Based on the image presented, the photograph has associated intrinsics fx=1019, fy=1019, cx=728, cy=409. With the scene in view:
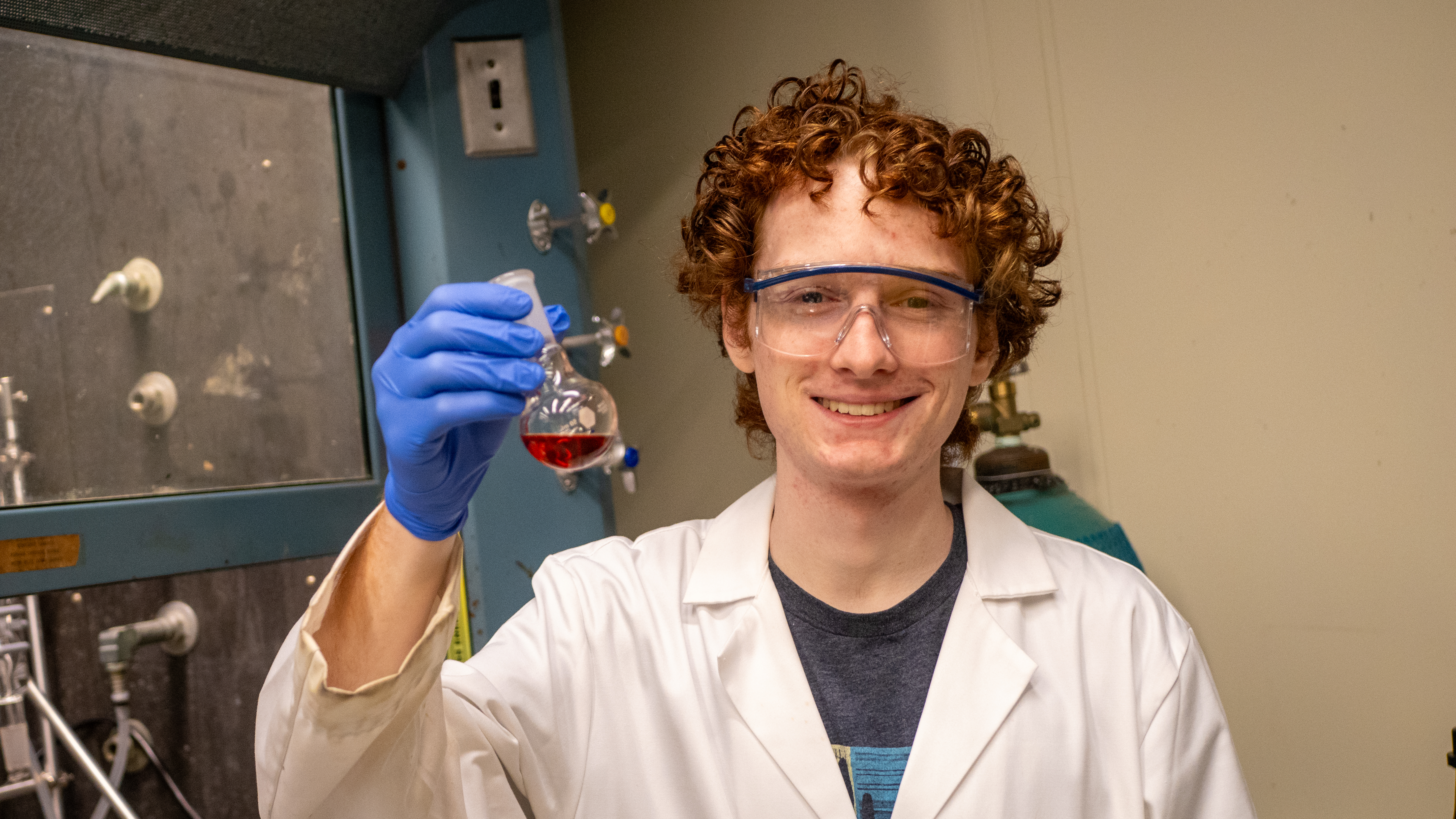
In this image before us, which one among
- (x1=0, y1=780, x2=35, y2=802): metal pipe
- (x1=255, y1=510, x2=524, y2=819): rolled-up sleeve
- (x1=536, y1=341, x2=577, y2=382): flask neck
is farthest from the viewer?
(x1=0, y1=780, x2=35, y2=802): metal pipe

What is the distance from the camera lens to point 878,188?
1.15m

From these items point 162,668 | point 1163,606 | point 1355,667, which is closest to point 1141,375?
point 1355,667

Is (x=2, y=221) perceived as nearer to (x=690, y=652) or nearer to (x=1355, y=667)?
(x=690, y=652)

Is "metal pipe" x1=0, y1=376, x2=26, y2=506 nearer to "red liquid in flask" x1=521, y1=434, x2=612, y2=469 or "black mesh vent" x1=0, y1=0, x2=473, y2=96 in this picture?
"black mesh vent" x1=0, y1=0, x2=473, y2=96

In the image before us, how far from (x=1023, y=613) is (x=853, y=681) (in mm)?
227

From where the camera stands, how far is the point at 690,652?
1185 millimetres

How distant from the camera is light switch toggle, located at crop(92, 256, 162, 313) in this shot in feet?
5.11

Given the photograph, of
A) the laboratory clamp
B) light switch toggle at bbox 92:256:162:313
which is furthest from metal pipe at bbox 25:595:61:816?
light switch toggle at bbox 92:256:162:313

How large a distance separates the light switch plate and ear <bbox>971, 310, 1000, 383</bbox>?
96cm

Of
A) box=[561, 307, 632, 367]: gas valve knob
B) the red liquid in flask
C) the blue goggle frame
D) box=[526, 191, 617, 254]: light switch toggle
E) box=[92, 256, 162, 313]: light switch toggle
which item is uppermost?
box=[526, 191, 617, 254]: light switch toggle

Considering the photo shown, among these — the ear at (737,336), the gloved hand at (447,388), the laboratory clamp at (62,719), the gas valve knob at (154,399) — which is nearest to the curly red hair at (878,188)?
the ear at (737,336)

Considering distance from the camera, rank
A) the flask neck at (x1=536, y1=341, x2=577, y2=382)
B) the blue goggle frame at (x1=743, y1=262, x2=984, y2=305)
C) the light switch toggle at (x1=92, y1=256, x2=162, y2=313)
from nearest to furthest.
Result: the flask neck at (x1=536, y1=341, x2=577, y2=382)
the blue goggle frame at (x1=743, y1=262, x2=984, y2=305)
the light switch toggle at (x1=92, y1=256, x2=162, y2=313)

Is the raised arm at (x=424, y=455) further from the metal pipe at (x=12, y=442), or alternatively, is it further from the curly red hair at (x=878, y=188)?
the metal pipe at (x=12, y=442)

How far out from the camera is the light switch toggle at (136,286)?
156 centimetres
